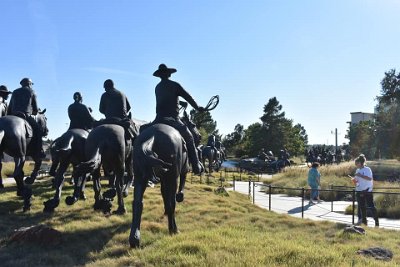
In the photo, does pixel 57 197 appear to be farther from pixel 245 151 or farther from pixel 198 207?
pixel 245 151

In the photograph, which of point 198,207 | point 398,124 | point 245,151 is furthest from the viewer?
point 245,151

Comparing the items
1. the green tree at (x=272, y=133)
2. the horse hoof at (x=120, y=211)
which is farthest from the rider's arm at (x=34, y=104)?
the green tree at (x=272, y=133)

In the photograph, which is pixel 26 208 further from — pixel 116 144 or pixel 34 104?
pixel 34 104

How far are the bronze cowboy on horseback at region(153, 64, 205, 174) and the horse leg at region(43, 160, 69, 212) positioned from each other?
2675 mm

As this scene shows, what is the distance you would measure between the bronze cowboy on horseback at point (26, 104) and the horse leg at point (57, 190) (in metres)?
1.98

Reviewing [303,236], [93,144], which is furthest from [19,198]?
[303,236]

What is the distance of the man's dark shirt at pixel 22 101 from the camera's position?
1082 centimetres

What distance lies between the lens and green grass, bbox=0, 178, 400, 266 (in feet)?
19.8

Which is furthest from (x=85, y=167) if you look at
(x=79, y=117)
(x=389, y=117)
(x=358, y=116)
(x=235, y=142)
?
(x=358, y=116)

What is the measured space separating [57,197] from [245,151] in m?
61.3

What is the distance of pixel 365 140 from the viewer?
205 feet

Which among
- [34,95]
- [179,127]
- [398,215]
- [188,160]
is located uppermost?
[34,95]

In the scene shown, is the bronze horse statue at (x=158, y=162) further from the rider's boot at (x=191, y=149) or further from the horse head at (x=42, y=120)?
the horse head at (x=42, y=120)

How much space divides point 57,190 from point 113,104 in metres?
2.28
